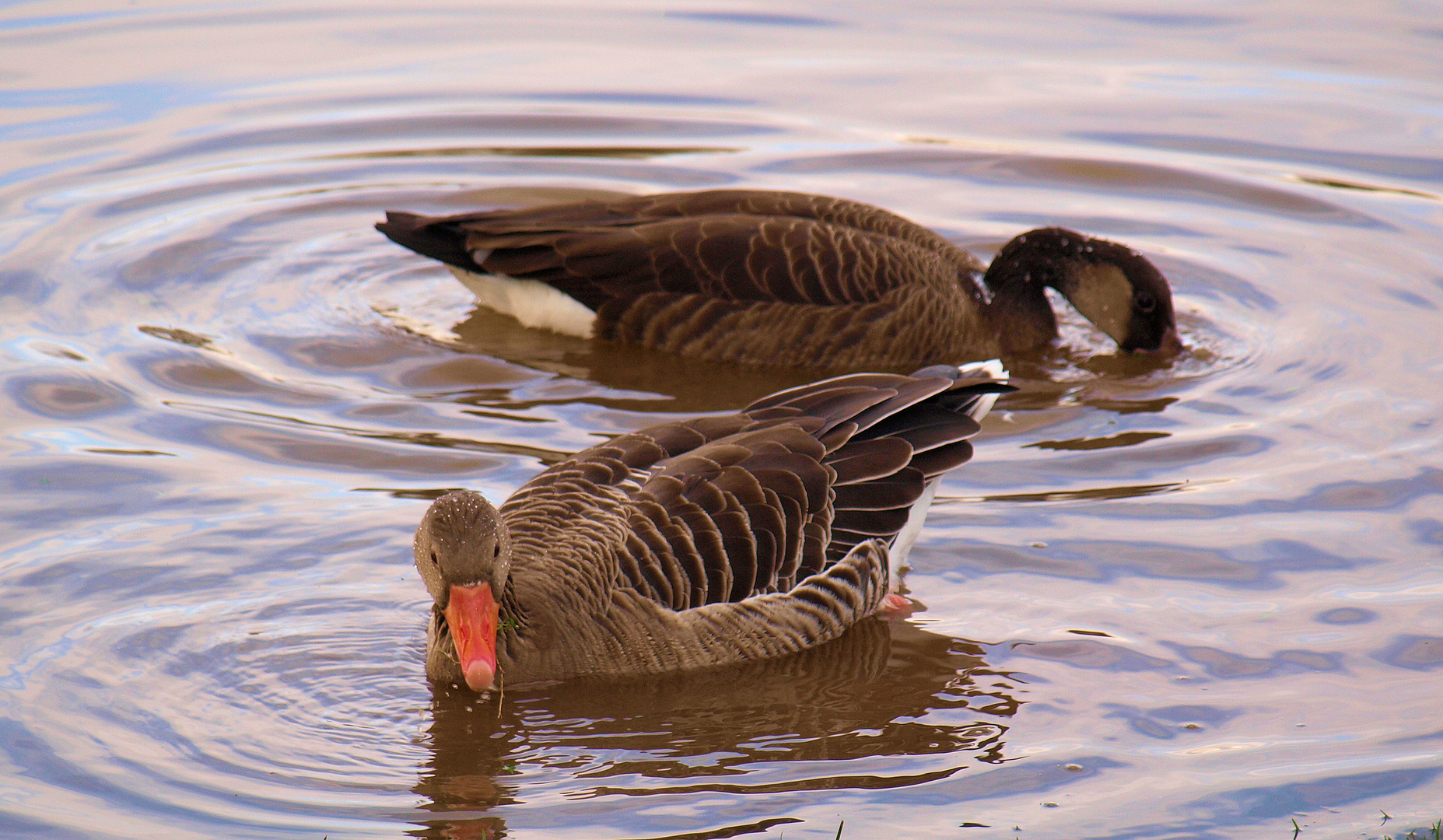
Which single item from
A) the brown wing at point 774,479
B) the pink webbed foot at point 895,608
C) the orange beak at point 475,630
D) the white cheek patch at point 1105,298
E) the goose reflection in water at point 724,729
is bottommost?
the goose reflection in water at point 724,729

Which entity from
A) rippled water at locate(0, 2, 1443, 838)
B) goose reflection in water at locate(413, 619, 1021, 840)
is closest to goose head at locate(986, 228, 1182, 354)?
rippled water at locate(0, 2, 1443, 838)

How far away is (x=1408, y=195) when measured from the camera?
44.8 feet

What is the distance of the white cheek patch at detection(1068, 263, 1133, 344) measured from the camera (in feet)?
36.8

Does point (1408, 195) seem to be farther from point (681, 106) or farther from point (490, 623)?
point (490, 623)

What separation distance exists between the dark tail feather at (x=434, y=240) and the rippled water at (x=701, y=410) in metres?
0.51

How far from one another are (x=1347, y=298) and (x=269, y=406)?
24.0 feet

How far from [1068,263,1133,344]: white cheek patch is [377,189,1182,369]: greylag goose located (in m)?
0.01

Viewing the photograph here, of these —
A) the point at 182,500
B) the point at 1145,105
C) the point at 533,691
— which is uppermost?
the point at 1145,105

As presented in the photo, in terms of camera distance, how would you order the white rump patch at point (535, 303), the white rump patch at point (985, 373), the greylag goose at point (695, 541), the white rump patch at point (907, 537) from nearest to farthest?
the greylag goose at point (695, 541)
the white rump patch at point (907, 537)
the white rump patch at point (985, 373)
the white rump patch at point (535, 303)

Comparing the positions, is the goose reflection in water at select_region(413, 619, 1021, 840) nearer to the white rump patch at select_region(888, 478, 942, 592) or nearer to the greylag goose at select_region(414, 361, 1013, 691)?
the greylag goose at select_region(414, 361, 1013, 691)

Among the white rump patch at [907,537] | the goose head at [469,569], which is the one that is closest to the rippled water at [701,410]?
the white rump patch at [907,537]

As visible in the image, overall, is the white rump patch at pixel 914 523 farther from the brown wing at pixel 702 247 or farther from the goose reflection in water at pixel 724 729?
the brown wing at pixel 702 247

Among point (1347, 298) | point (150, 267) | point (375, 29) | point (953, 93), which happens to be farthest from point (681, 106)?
point (1347, 298)

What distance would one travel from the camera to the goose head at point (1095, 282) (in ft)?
36.5
